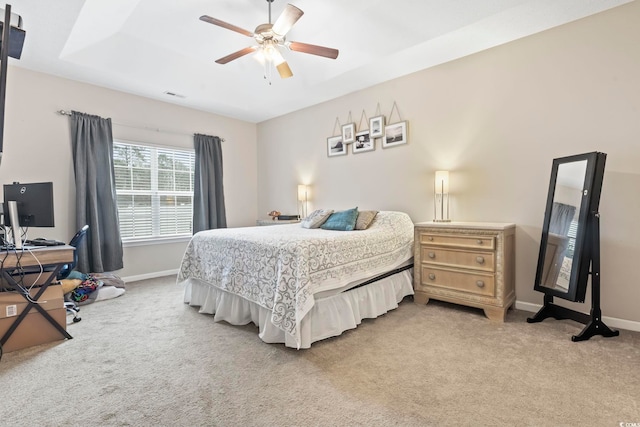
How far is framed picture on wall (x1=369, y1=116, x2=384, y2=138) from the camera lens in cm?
403

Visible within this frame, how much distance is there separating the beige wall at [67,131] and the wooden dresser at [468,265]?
3.62 metres

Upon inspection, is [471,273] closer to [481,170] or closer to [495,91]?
[481,170]

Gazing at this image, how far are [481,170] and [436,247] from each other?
3.24 feet

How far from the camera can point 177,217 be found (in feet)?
16.1

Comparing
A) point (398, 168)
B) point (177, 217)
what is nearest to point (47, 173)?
point (177, 217)

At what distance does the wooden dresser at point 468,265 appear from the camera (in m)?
2.72

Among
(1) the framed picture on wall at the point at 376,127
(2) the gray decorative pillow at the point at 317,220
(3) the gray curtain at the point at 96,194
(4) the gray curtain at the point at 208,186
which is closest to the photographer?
(2) the gray decorative pillow at the point at 317,220

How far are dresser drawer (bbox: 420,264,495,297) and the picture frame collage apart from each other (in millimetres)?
1661

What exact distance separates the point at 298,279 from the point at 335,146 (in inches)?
112

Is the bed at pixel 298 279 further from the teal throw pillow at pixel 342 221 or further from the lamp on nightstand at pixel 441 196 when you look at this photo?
the lamp on nightstand at pixel 441 196

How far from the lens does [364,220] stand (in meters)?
3.51

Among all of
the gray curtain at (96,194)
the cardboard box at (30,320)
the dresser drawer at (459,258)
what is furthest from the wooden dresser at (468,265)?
the gray curtain at (96,194)

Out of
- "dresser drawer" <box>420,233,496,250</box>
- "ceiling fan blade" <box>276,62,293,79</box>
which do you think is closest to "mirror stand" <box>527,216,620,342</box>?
"dresser drawer" <box>420,233,496,250</box>

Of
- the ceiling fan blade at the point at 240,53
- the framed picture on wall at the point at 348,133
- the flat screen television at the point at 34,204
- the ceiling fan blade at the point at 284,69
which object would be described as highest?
the ceiling fan blade at the point at 240,53
